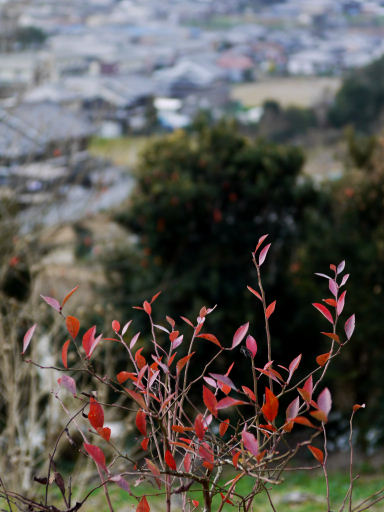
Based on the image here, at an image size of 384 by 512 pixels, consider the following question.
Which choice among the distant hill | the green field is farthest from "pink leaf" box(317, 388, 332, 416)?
the green field

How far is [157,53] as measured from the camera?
15453 mm

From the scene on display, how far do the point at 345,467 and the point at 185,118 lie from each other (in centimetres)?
1118

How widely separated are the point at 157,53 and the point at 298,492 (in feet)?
42.0

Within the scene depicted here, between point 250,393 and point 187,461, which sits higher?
point 250,393

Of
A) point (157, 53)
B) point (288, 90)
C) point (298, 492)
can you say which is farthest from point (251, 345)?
point (288, 90)

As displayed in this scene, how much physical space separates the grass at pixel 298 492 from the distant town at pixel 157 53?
2845mm

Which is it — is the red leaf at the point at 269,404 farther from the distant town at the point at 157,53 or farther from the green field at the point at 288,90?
the green field at the point at 288,90

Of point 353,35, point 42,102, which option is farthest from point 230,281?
point 353,35

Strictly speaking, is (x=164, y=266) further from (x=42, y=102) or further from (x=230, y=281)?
(x=42, y=102)

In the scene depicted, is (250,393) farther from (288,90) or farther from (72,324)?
(288,90)

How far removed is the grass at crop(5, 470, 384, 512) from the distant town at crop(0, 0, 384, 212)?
2845 millimetres

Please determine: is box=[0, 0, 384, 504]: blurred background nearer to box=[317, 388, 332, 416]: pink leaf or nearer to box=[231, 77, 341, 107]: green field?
box=[317, 388, 332, 416]: pink leaf

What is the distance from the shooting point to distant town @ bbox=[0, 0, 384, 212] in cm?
762

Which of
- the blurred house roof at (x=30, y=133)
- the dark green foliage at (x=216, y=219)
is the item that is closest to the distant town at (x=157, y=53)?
the blurred house roof at (x=30, y=133)
